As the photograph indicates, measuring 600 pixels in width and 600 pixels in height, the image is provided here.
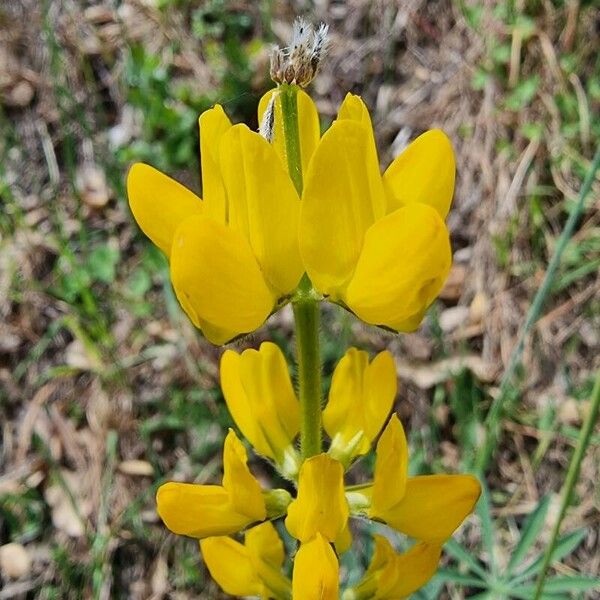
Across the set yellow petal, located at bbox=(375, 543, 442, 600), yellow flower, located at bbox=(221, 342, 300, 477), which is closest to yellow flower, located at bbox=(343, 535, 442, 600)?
yellow petal, located at bbox=(375, 543, 442, 600)

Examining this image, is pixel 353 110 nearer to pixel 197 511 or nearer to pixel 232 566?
pixel 197 511

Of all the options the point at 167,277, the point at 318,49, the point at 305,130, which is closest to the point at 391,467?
the point at 305,130

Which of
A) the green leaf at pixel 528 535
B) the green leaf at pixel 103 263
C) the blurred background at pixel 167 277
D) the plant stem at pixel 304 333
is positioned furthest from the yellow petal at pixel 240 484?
the green leaf at pixel 103 263

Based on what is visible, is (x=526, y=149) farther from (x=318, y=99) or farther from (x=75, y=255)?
(x=75, y=255)

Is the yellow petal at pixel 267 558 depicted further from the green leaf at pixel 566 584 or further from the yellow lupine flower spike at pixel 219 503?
the green leaf at pixel 566 584

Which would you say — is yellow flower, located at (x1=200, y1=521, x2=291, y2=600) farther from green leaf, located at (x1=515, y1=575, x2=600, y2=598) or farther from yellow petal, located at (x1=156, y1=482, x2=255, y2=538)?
green leaf, located at (x1=515, y1=575, x2=600, y2=598)
